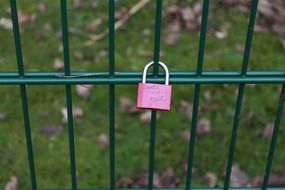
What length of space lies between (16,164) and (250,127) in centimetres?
144

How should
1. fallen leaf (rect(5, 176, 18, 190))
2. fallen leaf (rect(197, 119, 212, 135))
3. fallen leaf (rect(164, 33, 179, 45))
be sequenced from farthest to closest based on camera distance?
fallen leaf (rect(164, 33, 179, 45))
fallen leaf (rect(197, 119, 212, 135))
fallen leaf (rect(5, 176, 18, 190))

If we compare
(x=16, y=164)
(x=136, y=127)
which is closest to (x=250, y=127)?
(x=136, y=127)

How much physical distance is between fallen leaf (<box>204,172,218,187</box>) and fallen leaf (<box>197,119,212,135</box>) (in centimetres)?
39

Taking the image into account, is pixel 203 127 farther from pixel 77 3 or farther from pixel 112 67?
pixel 77 3

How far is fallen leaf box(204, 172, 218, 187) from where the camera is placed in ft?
11.1

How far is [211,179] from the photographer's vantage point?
3393mm

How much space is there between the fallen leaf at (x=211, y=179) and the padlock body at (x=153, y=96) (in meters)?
1.47

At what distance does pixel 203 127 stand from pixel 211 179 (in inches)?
18.8

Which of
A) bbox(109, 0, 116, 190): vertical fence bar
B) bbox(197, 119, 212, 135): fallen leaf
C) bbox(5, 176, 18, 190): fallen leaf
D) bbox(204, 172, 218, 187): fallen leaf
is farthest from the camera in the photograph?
bbox(197, 119, 212, 135): fallen leaf

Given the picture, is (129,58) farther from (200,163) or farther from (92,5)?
(200,163)

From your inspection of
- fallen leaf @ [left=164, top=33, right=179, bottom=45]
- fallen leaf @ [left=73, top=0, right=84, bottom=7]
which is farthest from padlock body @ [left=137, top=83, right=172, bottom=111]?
fallen leaf @ [left=73, top=0, right=84, bottom=7]

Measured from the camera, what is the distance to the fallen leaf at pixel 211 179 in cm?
338

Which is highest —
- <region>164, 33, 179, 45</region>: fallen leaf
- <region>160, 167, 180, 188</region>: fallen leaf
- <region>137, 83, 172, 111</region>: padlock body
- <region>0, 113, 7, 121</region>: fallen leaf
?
<region>137, 83, 172, 111</region>: padlock body

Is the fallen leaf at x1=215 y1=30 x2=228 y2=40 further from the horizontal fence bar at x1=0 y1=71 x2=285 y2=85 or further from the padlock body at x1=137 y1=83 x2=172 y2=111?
the padlock body at x1=137 y1=83 x2=172 y2=111
